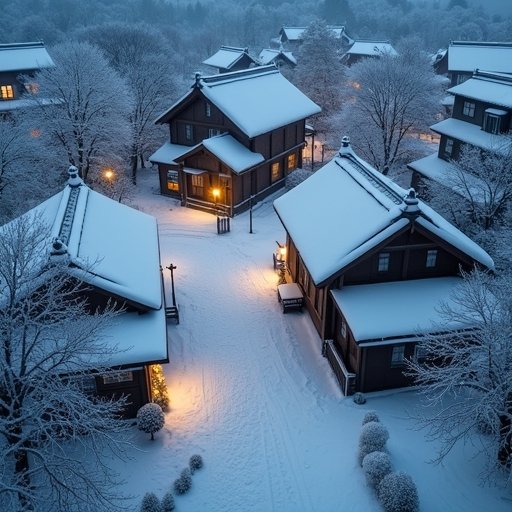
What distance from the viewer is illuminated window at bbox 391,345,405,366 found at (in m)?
21.4

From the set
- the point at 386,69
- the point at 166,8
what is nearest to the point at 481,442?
the point at 386,69

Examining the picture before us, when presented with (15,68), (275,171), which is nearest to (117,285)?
(275,171)

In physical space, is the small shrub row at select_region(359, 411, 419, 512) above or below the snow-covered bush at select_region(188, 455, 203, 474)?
above

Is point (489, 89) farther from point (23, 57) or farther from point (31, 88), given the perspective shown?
point (23, 57)

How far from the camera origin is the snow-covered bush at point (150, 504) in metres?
16.4

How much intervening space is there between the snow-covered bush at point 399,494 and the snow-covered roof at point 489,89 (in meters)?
28.1

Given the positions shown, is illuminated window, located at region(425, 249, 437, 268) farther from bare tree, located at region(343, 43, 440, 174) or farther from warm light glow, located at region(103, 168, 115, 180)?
warm light glow, located at region(103, 168, 115, 180)

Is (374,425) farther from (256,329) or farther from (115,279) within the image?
(115,279)

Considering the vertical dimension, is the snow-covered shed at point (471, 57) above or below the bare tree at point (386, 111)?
above

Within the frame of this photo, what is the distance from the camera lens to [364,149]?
45.2 meters

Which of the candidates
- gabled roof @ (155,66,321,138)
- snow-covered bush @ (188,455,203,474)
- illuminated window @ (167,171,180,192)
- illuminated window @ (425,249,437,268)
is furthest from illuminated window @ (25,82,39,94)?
snow-covered bush @ (188,455,203,474)

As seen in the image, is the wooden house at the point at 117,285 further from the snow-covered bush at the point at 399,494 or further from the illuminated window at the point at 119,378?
the snow-covered bush at the point at 399,494

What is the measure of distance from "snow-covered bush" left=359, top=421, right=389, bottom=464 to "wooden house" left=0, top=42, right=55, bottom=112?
145 feet

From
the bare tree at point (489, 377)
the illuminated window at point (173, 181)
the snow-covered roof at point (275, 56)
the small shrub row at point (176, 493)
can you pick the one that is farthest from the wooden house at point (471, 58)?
the small shrub row at point (176, 493)
